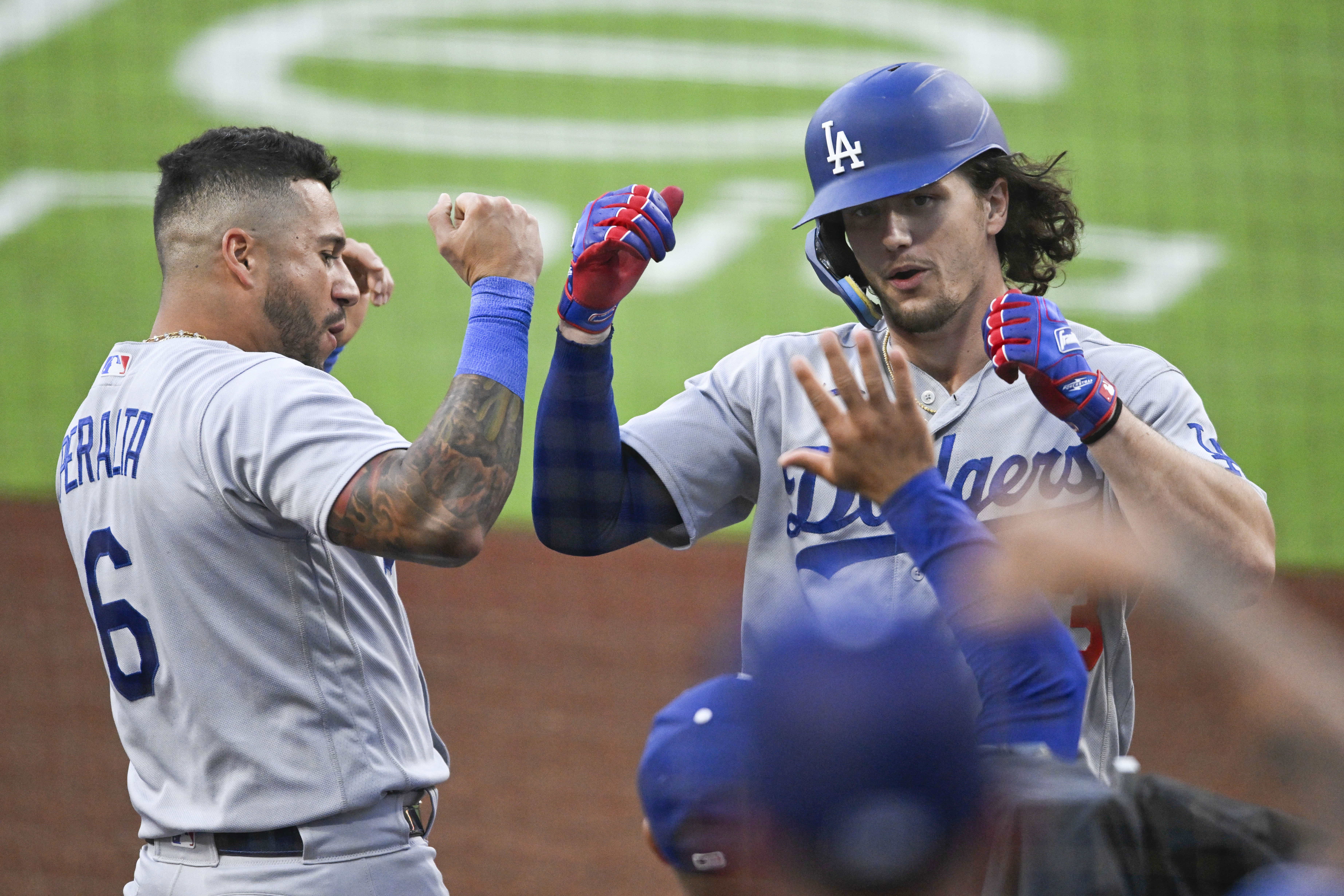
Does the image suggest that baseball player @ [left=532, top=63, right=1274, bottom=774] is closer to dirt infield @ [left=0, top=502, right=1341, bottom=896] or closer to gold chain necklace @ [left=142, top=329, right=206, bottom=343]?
gold chain necklace @ [left=142, top=329, right=206, bottom=343]

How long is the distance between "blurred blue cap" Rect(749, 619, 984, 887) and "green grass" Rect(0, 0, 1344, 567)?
7.19m

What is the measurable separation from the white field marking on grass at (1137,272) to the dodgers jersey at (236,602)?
7.68 meters

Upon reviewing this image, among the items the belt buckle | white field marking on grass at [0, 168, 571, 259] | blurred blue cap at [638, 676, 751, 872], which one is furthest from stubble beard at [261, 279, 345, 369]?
white field marking on grass at [0, 168, 571, 259]

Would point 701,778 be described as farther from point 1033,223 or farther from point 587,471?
point 1033,223

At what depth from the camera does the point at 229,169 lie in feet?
7.54

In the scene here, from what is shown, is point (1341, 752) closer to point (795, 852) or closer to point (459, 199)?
point (795, 852)

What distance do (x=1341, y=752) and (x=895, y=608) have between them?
617 millimetres

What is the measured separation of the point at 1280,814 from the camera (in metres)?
1.26

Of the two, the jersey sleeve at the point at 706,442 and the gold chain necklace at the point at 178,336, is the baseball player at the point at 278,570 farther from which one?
the jersey sleeve at the point at 706,442

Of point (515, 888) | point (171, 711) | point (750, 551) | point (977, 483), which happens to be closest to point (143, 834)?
point (171, 711)

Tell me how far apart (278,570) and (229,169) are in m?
0.75

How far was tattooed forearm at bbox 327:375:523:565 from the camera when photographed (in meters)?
1.82

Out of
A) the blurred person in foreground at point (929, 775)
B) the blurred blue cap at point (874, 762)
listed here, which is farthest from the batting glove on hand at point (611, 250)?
the blurred blue cap at point (874, 762)

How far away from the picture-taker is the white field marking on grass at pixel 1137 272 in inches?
371
